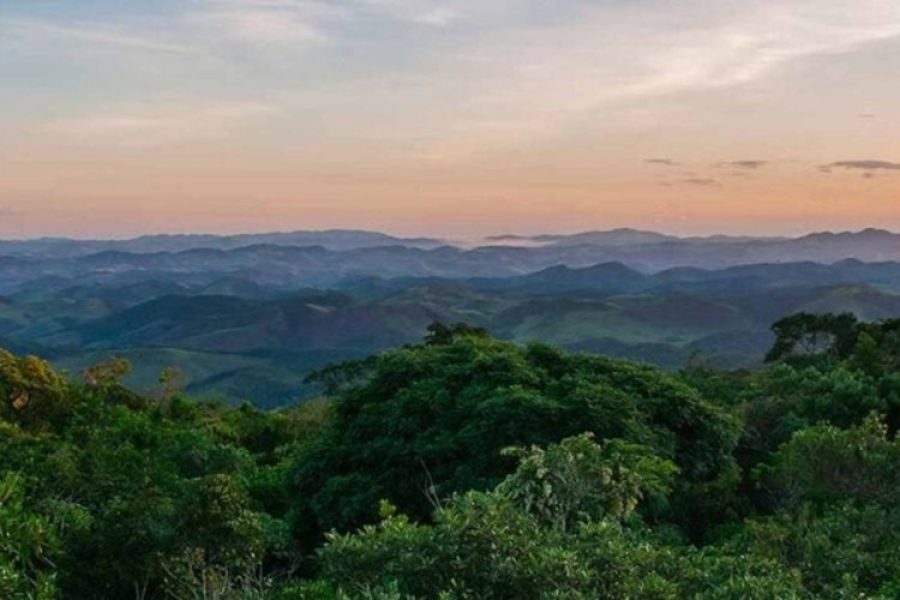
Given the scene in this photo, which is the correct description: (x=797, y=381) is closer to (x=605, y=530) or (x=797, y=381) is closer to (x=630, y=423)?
(x=630, y=423)

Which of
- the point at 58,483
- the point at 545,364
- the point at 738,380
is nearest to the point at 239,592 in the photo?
the point at 58,483

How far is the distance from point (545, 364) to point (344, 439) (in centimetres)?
652

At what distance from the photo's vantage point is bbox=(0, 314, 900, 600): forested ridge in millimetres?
11398

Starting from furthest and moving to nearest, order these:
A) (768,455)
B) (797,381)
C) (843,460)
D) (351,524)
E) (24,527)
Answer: (797,381) < (768,455) < (351,524) < (843,460) < (24,527)

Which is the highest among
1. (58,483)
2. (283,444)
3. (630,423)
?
(630,423)

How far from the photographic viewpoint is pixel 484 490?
70.6ft

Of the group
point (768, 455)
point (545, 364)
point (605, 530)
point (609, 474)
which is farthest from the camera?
point (768, 455)

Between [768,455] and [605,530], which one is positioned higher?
[605,530]

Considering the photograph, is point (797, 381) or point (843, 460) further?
point (797, 381)

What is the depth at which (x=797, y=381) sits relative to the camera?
34094 mm

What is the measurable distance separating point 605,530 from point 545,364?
1641 cm

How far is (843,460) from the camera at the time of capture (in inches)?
774

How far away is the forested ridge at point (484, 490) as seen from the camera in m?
11.4

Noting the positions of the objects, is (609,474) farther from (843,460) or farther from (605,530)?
(843,460)
